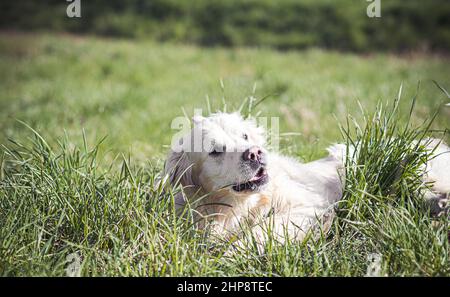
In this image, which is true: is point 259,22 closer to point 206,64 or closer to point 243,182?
point 206,64

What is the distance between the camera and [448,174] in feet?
11.5

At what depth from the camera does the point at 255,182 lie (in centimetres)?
334

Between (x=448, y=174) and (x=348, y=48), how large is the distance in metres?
13.7

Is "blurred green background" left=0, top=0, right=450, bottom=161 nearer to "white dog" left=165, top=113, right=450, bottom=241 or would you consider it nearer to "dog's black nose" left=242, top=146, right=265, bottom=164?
"white dog" left=165, top=113, right=450, bottom=241

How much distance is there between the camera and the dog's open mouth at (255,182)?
3332 millimetres

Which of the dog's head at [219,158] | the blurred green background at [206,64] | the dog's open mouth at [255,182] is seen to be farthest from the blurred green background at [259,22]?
the dog's open mouth at [255,182]

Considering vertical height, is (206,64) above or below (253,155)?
above

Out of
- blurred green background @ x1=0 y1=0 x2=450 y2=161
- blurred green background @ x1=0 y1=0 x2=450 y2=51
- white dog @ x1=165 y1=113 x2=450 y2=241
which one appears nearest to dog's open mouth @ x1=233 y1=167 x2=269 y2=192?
white dog @ x1=165 y1=113 x2=450 y2=241

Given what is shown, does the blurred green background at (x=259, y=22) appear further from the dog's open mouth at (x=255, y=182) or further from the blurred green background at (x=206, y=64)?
the dog's open mouth at (x=255, y=182)

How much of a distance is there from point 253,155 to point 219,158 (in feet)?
0.83

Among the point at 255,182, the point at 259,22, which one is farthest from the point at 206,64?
the point at 255,182

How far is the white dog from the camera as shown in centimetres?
333

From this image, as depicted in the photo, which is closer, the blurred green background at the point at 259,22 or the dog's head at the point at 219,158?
the dog's head at the point at 219,158
